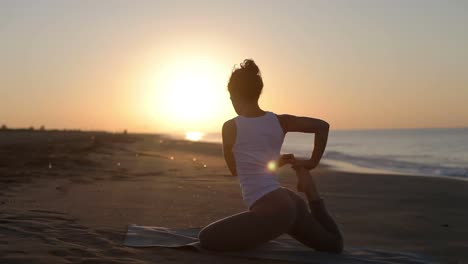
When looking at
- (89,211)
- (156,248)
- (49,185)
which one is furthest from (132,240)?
(49,185)

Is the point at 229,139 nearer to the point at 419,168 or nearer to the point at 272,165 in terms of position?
the point at 272,165

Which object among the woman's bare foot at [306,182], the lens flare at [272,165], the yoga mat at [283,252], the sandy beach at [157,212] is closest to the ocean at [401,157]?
the sandy beach at [157,212]

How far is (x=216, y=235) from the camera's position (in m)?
4.96

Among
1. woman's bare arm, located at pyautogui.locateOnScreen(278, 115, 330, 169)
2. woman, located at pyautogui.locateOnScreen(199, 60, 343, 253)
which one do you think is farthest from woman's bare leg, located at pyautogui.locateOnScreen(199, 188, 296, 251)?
woman's bare arm, located at pyautogui.locateOnScreen(278, 115, 330, 169)

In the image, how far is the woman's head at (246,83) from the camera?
4.59 meters

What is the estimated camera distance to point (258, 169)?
4691 millimetres

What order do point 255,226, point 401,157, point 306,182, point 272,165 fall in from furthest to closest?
point 401,157 → point 306,182 → point 255,226 → point 272,165

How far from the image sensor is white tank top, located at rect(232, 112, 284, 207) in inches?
182

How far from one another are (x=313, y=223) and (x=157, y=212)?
10.4 feet

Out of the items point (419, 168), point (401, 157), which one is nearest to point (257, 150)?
point (419, 168)

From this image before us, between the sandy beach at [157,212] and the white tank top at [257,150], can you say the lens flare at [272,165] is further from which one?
the sandy beach at [157,212]

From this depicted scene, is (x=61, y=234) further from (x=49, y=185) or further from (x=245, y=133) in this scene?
(x=49, y=185)

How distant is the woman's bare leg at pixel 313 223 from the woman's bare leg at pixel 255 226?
0.49ft

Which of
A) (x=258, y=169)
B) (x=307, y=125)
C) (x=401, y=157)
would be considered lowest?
(x=258, y=169)
